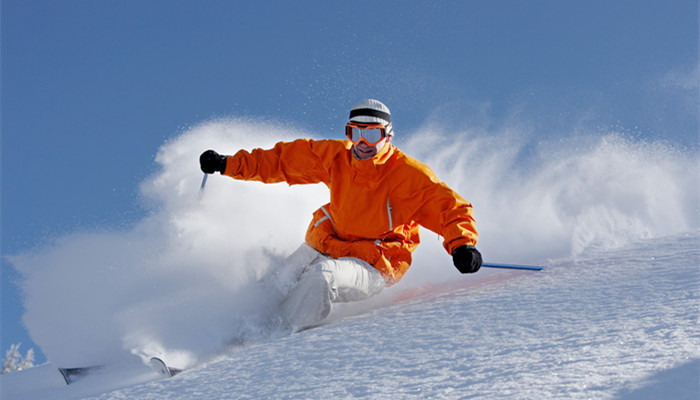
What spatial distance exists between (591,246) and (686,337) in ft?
8.33

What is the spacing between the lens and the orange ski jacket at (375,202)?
13.0 feet

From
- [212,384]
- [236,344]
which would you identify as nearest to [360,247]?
[236,344]

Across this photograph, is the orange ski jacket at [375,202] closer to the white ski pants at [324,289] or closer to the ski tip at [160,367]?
the white ski pants at [324,289]

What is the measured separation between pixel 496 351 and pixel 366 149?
1.86m

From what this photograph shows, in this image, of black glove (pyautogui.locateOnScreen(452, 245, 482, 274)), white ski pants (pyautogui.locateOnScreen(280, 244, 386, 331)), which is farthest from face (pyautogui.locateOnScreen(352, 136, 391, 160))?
black glove (pyautogui.locateOnScreen(452, 245, 482, 274))

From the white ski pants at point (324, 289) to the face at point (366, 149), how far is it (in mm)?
689

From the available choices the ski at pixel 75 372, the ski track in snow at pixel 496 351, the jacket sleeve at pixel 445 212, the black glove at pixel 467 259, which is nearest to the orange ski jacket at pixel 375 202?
the jacket sleeve at pixel 445 212

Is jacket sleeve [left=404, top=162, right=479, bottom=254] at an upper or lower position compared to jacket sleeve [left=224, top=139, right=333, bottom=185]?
lower

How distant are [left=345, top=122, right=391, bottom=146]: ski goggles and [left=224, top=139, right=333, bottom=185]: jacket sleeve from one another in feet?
1.10

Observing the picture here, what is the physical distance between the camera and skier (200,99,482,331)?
3.80 m

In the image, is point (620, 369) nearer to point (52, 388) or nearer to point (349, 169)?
point (349, 169)

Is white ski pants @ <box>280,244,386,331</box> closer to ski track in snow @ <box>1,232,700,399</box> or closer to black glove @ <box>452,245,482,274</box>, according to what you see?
ski track in snow @ <box>1,232,700,399</box>

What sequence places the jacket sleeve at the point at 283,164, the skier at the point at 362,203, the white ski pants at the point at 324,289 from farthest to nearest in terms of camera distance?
the jacket sleeve at the point at 283,164 → the skier at the point at 362,203 → the white ski pants at the point at 324,289

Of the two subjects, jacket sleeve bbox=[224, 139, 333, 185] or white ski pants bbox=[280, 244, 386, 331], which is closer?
white ski pants bbox=[280, 244, 386, 331]
